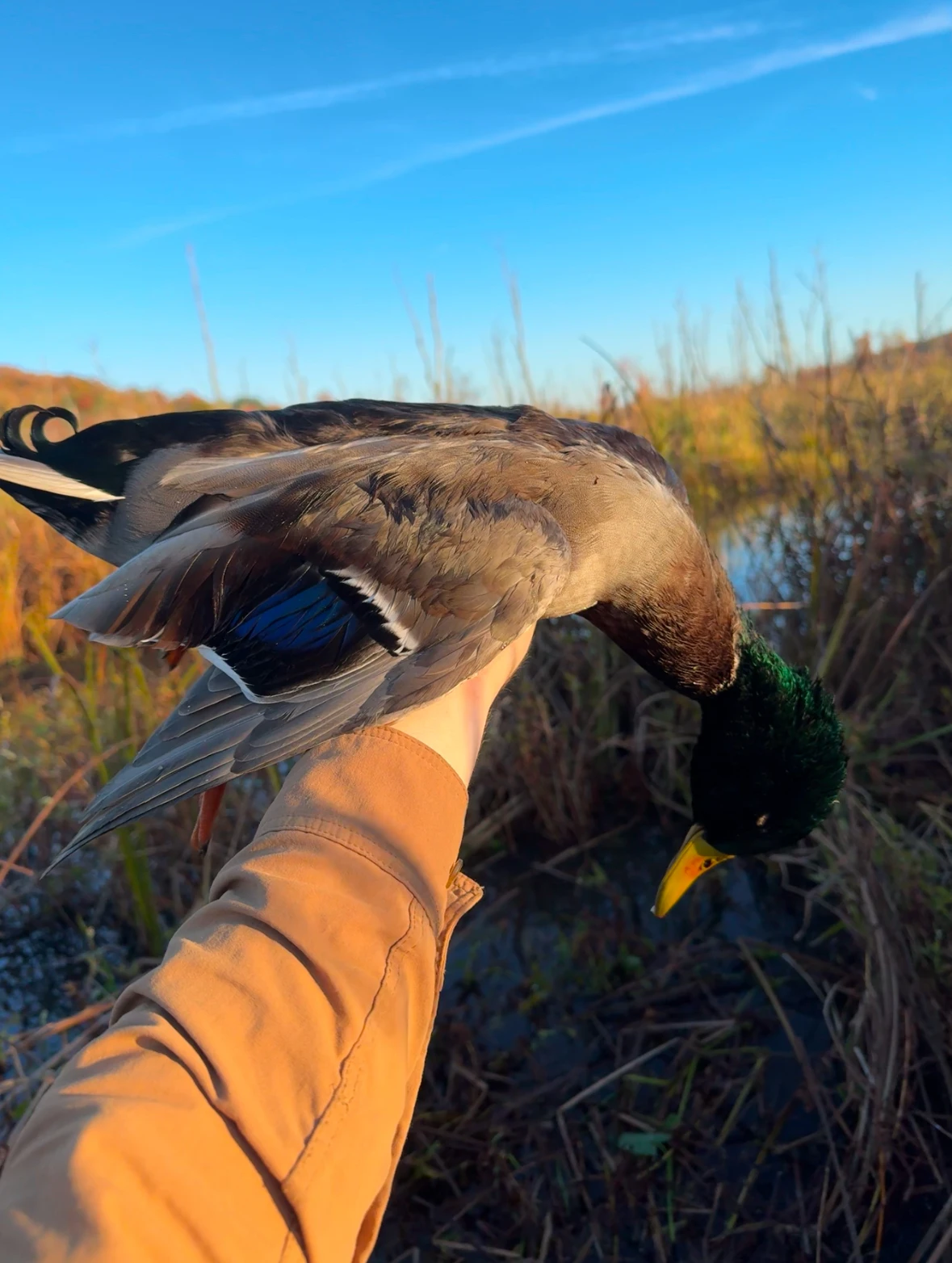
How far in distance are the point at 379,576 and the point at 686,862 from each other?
4.50 ft

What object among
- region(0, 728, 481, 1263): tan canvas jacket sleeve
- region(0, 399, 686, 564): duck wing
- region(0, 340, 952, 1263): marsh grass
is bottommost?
region(0, 340, 952, 1263): marsh grass

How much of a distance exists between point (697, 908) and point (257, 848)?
2.45m

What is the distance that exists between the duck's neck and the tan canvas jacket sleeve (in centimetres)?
106

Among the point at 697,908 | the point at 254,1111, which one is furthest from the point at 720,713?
the point at 254,1111

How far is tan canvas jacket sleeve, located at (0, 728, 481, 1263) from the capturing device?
2.60 feet

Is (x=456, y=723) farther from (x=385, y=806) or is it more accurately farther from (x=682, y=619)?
(x=682, y=619)

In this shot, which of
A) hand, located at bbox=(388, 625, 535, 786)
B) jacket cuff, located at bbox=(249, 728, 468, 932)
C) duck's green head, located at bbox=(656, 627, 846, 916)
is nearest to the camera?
jacket cuff, located at bbox=(249, 728, 468, 932)

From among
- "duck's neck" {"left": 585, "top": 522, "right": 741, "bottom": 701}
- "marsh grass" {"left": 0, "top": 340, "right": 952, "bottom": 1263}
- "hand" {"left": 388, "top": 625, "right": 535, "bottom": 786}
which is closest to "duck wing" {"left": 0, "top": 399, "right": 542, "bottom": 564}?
"duck's neck" {"left": 585, "top": 522, "right": 741, "bottom": 701}

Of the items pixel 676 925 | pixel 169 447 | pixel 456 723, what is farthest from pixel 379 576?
pixel 676 925

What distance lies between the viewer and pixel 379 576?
1.79m

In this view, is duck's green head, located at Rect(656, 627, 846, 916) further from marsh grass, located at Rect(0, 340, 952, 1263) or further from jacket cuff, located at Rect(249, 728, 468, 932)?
jacket cuff, located at Rect(249, 728, 468, 932)

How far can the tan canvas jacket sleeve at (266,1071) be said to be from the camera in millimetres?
793

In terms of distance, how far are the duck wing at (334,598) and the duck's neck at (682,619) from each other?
15.4 inches

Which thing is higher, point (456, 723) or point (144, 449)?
point (144, 449)
